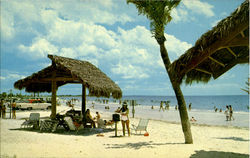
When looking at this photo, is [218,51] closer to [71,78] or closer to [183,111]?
[183,111]

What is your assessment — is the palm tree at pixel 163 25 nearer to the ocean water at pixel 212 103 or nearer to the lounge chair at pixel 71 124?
the lounge chair at pixel 71 124

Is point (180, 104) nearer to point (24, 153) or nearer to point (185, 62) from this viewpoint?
point (185, 62)

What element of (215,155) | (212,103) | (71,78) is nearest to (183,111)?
(215,155)

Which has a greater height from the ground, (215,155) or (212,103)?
(215,155)

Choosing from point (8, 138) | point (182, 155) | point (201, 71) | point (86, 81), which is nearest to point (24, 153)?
point (8, 138)

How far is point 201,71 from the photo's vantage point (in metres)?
8.09

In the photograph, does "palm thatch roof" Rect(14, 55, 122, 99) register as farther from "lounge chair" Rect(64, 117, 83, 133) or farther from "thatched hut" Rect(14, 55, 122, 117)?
"lounge chair" Rect(64, 117, 83, 133)

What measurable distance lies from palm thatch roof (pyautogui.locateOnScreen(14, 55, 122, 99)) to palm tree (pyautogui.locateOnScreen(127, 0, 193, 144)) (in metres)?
4.42

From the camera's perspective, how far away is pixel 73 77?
38.7 ft

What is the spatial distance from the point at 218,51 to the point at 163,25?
235 cm

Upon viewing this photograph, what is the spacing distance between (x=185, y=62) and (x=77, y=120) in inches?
286

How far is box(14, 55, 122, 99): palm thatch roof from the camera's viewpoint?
440 inches

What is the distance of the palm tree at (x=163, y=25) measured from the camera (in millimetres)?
7934

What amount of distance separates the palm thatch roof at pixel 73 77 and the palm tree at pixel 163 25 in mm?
4424
